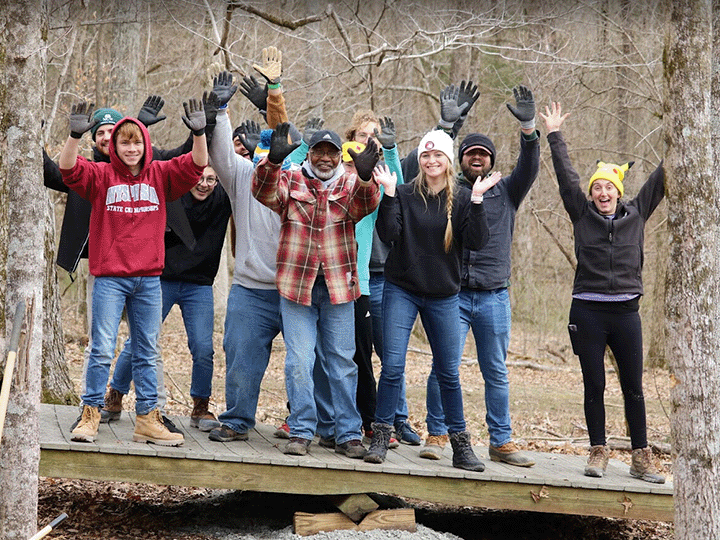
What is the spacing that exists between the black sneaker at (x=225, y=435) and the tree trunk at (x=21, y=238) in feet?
5.83

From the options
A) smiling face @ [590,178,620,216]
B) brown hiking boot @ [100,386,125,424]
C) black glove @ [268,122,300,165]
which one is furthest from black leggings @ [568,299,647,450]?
brown hiking boot @ [100,386,125,424]

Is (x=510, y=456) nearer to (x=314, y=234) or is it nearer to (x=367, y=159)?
(x=314, y=234)

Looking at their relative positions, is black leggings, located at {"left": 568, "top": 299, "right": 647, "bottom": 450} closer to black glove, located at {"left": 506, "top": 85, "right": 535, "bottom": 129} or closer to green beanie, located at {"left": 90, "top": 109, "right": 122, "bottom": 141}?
black glove, located at {"left": 506, "top": 85, "right": 535, "bottom": 129}

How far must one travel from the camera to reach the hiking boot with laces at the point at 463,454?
18.2 feet

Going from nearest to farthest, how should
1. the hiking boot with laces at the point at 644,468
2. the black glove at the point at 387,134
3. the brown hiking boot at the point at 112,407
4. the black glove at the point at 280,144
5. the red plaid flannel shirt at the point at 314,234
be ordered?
the black glove at the point at 280,144
the red plaid flannel shirt at the point at 314,234
the black glove at the point at 387,134
the hiking boot with laces at the point at 644,468
the brown hiking boot at the point at 112,407

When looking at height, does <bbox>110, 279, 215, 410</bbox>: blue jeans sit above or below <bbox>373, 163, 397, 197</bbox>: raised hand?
below

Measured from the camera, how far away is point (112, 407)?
6.16 metres

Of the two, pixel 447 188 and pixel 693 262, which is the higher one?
pixel 447 188

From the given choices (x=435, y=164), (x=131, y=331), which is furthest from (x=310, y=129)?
(x=131, y=331)

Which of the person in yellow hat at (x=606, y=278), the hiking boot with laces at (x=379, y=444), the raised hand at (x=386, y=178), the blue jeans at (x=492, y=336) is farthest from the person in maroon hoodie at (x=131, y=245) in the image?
the person in yellow hat at (x=606, y=278)

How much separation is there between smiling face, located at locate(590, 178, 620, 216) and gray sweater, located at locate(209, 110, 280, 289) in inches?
86.3

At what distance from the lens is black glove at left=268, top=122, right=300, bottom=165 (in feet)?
16.6

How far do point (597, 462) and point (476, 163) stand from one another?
226cm

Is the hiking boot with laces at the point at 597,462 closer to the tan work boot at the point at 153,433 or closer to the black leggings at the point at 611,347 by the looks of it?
the black leggings at the point at 611,347
